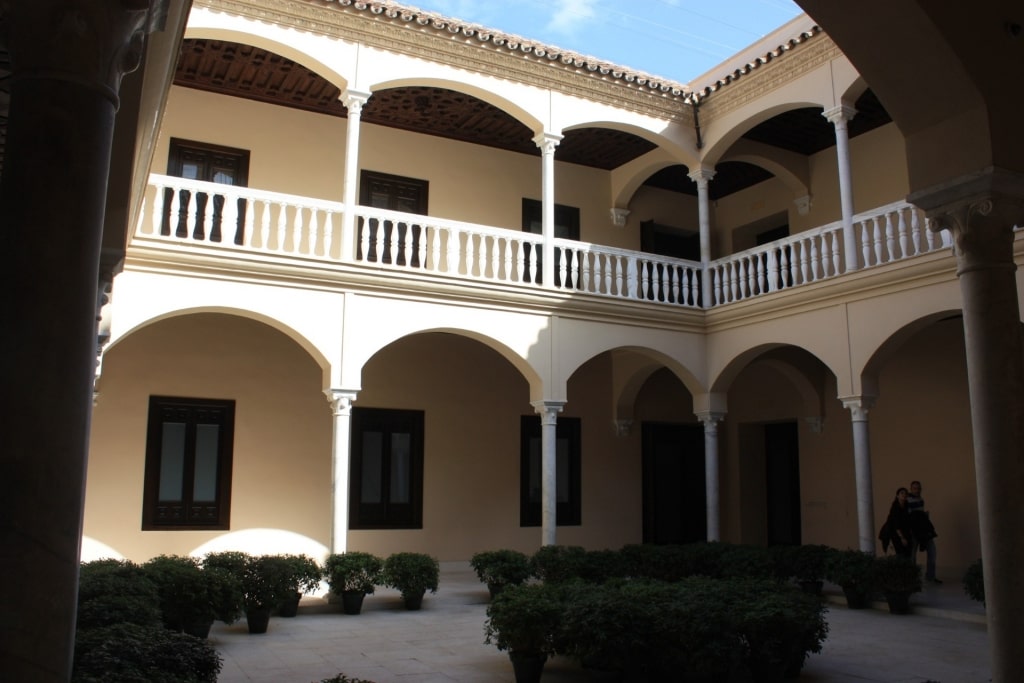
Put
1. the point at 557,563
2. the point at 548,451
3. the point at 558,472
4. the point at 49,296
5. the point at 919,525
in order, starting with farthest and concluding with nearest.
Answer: the point at 558,472 → the point at 548,451 → the point at 919,525 → the point at 557,563 → the point at 49,296

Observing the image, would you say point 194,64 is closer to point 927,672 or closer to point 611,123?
point 611,123

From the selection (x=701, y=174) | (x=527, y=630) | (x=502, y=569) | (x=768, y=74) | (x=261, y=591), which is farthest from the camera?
(x=701, y=174)

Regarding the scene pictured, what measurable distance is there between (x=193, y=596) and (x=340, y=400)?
12.7 ft

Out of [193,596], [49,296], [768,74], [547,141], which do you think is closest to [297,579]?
[193,596]

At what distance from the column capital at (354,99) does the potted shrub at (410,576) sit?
5.88m

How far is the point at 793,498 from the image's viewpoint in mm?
17000

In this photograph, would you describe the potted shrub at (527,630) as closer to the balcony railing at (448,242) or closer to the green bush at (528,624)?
the green bush at (528,624)

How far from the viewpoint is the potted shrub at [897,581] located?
10.6 metres

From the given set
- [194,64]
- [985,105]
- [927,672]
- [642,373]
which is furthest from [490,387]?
[985,105]

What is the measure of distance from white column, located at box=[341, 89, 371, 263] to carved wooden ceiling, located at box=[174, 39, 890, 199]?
1.36m

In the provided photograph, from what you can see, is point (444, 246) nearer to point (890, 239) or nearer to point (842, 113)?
point (842, 113)

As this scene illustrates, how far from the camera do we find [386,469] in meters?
14.6

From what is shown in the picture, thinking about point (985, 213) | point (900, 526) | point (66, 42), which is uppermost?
point (985, 213)

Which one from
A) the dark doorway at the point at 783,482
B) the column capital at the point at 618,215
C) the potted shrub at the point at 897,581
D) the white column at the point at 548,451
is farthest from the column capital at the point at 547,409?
the dark doorway at the point at 783,482
